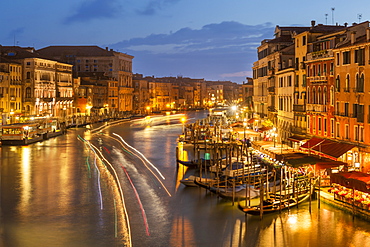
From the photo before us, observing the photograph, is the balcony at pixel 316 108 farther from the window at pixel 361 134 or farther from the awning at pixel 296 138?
the window at pixel 361 134

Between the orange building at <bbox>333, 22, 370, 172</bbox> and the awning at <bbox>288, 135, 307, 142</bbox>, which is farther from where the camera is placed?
the awning at <bbox>288, 135, 307, 142</bbox>

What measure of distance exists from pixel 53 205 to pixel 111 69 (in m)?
73.8

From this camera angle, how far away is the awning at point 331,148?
23633 millimetres

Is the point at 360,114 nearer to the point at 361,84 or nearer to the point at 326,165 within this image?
the point at 361,84

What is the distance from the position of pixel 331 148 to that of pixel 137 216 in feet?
31.1

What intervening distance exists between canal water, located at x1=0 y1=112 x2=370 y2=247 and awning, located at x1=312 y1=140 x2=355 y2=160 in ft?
11.0

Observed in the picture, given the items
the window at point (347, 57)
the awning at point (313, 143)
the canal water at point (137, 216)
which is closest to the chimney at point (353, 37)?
the window at point (347, 57)

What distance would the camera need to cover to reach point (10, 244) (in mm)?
17312

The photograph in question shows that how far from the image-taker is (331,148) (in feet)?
81.1

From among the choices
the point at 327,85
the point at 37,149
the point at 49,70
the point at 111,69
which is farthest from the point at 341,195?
the point at 111,69

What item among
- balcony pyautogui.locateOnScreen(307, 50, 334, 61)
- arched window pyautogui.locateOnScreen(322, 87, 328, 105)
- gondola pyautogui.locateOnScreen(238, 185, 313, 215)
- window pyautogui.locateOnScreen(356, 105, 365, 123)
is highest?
balcony pyautogui.locateOnScreen(307, 50, 334, 61)

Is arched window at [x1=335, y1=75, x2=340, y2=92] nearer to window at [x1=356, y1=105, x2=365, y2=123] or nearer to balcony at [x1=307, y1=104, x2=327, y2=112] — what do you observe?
balcony at [x1=307, y1=104, x2=327, y2=112]


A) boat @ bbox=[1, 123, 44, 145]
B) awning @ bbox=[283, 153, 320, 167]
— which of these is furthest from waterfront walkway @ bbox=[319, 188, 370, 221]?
boat @ bbox=[1, 123, 44, 145]

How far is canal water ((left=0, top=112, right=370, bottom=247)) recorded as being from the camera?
17.7 m
